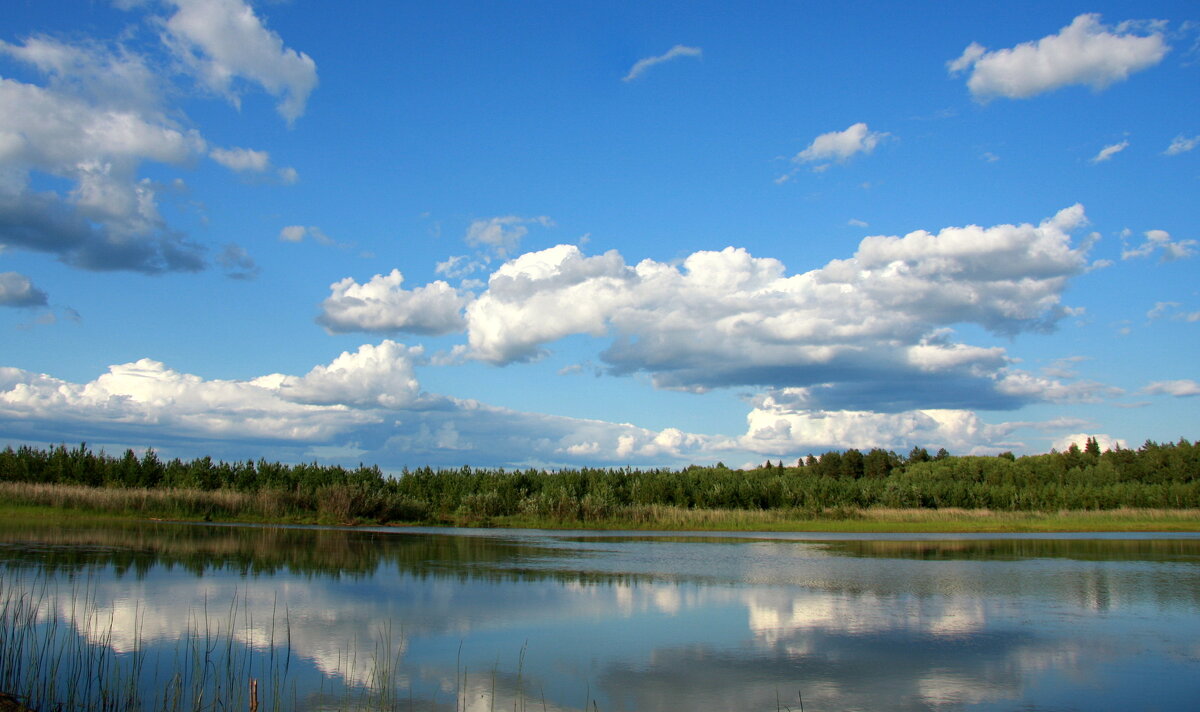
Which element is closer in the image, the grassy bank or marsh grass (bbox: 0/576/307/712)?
marsh grass (bbox: 0/576/307/712)

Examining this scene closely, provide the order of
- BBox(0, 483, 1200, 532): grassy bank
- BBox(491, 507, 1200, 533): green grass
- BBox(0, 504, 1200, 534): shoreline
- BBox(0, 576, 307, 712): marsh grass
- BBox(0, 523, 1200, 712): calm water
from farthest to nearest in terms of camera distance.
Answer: BBox(491, 507, 1200, 533): green grass
BBox(0, 504, 1200, 534): shoreline
BBox(0, 483, 1200, 532): grassy bank
BBox(0, 523, 1200, 712): calm water
BBox(0, 576, 307, 712): marsh grass

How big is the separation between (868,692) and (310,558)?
18.8 metres

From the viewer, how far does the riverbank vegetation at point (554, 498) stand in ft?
141

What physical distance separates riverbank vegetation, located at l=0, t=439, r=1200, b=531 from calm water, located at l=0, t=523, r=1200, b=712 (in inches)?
557

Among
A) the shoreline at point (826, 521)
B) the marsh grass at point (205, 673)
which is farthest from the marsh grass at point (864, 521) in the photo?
the marsh grass at point (205, 673)

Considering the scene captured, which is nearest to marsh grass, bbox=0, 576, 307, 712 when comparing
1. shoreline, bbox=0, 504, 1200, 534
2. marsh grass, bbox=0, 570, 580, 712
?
marsh grass, bbox=0, 570, 580, 712

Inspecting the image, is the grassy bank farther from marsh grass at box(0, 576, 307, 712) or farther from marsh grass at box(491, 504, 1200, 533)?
marsh grass at box(0, 576, 307, 712)

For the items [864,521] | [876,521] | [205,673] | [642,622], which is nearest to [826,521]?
[864,521]

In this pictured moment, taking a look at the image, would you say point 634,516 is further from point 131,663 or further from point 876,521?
point 131,663

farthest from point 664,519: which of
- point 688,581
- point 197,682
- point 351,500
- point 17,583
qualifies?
point 197,682

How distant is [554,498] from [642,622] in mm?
36374

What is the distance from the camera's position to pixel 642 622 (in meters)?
16.0

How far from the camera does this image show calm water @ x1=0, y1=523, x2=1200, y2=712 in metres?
11.1

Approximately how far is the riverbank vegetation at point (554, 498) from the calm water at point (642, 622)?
14.1 meters
